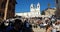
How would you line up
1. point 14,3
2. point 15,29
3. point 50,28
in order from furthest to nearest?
point 14,3 → point 50,28 → point 15,29

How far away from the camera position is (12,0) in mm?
49500

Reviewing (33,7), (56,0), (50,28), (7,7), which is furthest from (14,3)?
(33,7)

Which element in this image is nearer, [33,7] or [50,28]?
[50,28]

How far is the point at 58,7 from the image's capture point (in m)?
44.4

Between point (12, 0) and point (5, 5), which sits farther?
point (12, 0)

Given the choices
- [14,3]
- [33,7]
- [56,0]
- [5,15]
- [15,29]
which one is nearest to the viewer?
[15,29]

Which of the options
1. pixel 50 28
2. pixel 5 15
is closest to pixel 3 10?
pixel 5 15

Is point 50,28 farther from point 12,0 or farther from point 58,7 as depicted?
point 12,0

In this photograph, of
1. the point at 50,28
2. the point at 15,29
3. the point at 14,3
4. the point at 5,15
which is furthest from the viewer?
the point at 14,3

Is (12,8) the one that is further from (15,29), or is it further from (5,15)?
(15,29)

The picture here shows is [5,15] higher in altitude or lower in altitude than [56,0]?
lower

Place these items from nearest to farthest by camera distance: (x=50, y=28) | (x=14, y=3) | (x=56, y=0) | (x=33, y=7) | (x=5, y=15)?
(x=50, y=28)
(x=5, y=15)
(x=56, y=0)
(x=14, y=3)
(x=33, y=7)

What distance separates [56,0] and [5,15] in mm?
12441

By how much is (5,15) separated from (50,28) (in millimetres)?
29749
